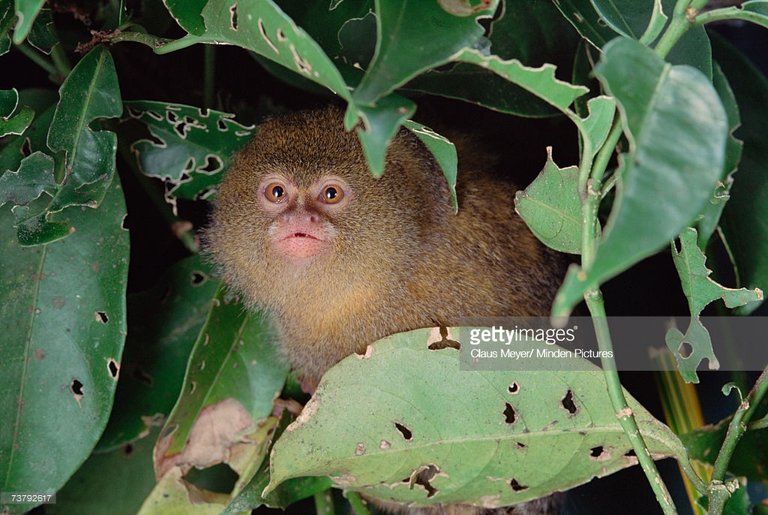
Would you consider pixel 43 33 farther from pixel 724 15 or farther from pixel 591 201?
pixel 724 15

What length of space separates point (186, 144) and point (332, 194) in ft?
1.18

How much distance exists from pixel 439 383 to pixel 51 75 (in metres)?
1.06

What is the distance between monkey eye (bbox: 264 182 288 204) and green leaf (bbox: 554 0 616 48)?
2.19 ft

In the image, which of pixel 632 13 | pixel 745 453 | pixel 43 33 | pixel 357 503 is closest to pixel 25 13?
pixel 43 33

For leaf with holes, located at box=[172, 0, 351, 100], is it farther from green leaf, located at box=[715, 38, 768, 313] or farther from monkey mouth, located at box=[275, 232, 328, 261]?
green leaf, located at box=[715, 38, 768, 313]

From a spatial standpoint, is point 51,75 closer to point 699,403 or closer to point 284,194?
point 284,194

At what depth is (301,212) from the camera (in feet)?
5.68

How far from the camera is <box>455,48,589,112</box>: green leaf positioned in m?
1.06

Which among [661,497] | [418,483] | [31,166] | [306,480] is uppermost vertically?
[31,166]

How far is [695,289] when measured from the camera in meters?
1.42

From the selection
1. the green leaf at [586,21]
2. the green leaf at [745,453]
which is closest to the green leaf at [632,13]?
the green leaf at [586,21]

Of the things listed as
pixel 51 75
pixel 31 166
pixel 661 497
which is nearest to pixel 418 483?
pixel 661 497

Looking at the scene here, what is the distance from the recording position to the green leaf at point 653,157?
768 millimetres

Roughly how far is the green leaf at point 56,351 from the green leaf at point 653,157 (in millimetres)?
1095
